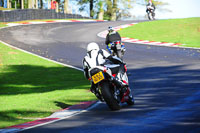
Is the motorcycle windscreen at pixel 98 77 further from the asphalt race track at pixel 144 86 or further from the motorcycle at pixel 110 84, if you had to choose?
the asphalt race track at pixel 144 86

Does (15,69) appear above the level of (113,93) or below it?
below

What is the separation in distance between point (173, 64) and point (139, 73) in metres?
2.44

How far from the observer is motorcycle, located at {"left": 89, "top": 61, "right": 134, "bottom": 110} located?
8.83 metres

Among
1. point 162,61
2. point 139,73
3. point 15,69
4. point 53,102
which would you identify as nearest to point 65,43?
point 15,69

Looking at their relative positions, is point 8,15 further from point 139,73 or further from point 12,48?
point 139,73

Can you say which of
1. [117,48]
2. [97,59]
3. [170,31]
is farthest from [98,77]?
[170,31]

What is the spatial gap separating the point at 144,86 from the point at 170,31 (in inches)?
740

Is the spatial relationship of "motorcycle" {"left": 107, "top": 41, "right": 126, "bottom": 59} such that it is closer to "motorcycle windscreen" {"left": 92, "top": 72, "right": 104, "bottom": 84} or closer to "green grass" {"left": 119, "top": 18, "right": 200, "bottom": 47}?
"green grass" {"left": 119, "top": 18, "right": 200, "bottom": 47}

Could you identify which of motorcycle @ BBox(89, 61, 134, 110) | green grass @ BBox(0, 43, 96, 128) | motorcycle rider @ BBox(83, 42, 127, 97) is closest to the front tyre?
motorcycle @ BBox(89, 61, 134, 110)

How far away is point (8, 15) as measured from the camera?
123 ft

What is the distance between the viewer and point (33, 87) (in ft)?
51.6

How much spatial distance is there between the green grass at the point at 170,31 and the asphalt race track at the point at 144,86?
3153 mm

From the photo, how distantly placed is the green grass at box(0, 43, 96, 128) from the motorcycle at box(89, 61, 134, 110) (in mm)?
2077

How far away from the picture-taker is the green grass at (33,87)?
36.0 feet
